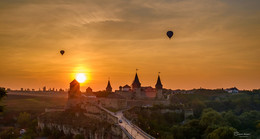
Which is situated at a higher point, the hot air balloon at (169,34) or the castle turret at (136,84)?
the hot air balloon at (169,34)

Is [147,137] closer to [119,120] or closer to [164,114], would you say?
[119,120]

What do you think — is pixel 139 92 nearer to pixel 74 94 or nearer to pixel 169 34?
pixel 74 94

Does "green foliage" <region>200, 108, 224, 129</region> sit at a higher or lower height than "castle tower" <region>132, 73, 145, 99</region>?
lower

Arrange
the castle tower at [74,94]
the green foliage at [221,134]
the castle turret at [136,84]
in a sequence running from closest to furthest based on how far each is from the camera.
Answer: the green foliage at [221,134]
the castle tower at [74,94]
the castle turret at [136,84]

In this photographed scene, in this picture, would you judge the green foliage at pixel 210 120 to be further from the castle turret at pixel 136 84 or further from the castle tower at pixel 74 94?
the castle tower at pixel 74 94

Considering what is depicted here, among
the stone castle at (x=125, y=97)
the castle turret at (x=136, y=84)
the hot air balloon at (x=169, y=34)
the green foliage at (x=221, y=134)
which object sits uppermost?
the hot air balloon at (x=169, y=34)

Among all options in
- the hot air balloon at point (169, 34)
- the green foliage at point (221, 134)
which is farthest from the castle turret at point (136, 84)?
the green foliage at point (221, 134)

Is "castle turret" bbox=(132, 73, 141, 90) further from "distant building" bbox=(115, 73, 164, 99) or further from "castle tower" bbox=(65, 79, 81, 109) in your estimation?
"castle tower" bbox=(65, 79, 81, 109)

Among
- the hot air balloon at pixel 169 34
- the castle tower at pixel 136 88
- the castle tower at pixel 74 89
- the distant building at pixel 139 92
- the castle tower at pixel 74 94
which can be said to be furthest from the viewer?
the castle tower at pixel 136 88

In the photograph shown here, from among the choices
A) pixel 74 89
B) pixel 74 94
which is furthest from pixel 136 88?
pixel 74 89

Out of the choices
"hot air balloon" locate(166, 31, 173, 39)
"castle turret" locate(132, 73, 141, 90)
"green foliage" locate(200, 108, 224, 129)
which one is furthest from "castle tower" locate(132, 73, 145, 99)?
"hot air balloon" locate(166, 31, 173, 39)

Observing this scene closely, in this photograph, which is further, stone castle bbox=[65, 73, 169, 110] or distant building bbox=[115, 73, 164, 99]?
distant building bbox=[115, 73, 164, 99]

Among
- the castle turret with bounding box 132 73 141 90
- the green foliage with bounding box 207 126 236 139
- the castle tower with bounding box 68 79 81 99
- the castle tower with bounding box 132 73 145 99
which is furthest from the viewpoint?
the castle turret with bounding box 132 73 141 90

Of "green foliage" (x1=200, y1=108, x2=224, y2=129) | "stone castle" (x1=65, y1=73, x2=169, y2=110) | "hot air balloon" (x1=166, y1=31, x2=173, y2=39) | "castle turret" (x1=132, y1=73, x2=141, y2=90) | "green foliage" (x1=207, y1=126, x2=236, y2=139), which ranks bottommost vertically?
"green foliage" (x1=207, y1=126, x2=236, y2=139)
